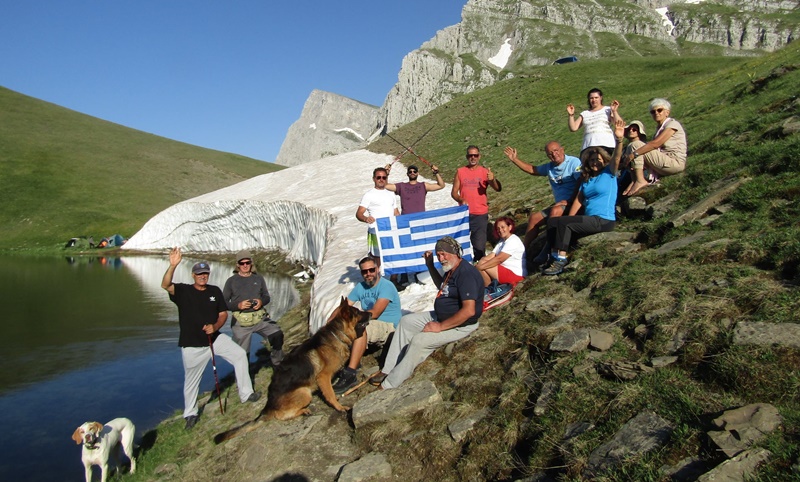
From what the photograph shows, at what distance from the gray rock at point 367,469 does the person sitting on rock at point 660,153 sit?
699 centimetres

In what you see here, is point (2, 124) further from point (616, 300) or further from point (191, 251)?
point (616, 300)

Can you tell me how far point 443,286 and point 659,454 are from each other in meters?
3.95

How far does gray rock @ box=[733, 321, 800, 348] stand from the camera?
4292mm

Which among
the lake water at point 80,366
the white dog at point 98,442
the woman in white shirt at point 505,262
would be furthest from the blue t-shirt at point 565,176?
the white dog at point 98,442

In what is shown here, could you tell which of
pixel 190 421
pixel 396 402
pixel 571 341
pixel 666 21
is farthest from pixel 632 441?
pixel 666 21

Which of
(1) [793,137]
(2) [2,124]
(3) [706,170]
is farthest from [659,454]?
(2) [2,124]

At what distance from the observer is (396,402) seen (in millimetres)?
6172

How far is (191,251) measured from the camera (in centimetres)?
3894

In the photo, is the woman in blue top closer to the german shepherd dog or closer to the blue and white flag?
the blue and white flag

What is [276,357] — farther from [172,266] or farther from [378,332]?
[172,266]

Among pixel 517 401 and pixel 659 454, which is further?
pixel 517 401

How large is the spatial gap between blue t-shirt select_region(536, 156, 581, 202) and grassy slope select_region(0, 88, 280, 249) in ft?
195

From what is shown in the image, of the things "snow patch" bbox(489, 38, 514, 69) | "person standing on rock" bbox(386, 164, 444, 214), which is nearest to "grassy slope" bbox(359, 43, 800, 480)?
"person standing on rock" bbox(386, 164, 444, 214)

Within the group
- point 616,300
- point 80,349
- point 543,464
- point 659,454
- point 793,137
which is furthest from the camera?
point 80,349
